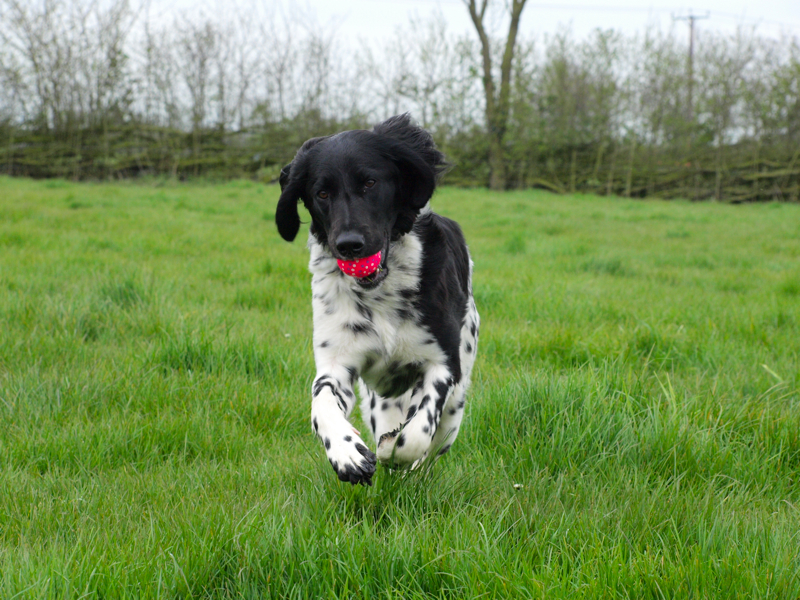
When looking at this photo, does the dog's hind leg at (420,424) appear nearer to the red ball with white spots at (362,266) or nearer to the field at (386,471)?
the field at (386,471)

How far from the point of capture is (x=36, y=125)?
61.2 ft

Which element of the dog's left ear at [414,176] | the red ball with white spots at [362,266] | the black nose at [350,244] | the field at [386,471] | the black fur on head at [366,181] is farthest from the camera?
the dog's left ear at [414,176]

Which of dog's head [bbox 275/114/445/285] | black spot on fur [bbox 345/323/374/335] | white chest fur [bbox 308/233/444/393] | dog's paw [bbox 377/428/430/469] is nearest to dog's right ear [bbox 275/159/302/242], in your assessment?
dog's head [bbox 275/114/445/285]

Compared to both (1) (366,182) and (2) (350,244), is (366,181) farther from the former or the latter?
(2) (350,244)

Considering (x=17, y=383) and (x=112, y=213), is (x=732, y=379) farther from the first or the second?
(x=112, y=213)

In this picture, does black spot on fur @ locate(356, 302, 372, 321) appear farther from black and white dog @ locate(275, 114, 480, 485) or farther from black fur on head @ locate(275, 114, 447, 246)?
black fur on head @ locate(275, 114, 447, 246)

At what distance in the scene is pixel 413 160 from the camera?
9.21ft

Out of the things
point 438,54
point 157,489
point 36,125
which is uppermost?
point 438,54

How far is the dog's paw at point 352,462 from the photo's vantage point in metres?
2.00

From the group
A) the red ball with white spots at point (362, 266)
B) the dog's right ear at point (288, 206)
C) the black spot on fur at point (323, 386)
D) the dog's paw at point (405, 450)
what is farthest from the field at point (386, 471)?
the dog's right ear at point (288, 206)

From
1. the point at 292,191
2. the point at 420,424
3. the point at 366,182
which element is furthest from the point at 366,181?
the point at 420,424

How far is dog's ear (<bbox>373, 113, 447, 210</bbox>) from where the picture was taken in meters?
2.81

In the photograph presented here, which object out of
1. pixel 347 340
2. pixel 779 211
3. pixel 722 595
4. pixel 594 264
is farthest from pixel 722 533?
pixel 779 211

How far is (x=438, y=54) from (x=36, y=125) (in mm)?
11764
